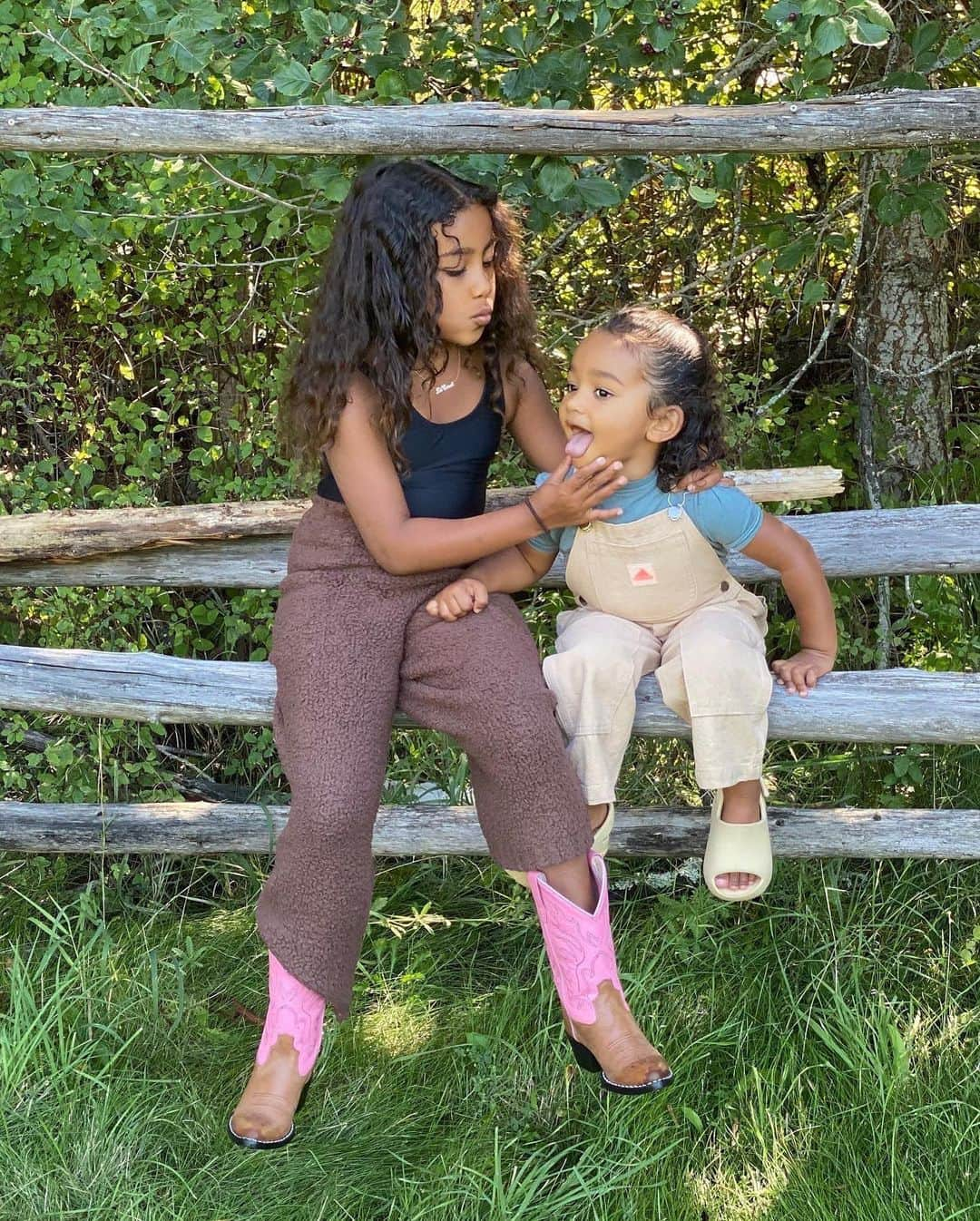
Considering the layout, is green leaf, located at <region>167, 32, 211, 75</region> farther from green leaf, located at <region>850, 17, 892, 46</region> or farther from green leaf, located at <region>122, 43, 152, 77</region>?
green leaf, located at <region>850, 17, 892, 46</region>

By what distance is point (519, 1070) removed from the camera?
2.61 m

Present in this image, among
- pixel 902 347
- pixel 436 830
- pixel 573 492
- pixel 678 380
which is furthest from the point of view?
pixel 902 347

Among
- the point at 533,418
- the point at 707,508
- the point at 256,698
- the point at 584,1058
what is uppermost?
the point at 533,418

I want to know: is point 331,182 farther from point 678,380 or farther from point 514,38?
point 678,380

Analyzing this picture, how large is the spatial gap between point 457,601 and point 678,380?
23.6 inches

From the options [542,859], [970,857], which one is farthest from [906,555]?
[542,859]

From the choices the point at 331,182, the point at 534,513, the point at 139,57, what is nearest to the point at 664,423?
the point at 534,513

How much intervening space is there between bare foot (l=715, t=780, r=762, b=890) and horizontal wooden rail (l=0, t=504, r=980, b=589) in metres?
0.70

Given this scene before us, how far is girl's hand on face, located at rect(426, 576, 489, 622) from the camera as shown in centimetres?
248

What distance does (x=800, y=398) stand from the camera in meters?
4.52

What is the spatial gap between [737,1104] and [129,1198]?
1.15m

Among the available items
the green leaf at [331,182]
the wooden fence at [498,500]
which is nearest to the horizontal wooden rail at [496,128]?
the wooden fence at [498,500]

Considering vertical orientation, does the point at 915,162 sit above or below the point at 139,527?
above

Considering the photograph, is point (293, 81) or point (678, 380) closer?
point (678, 380)
